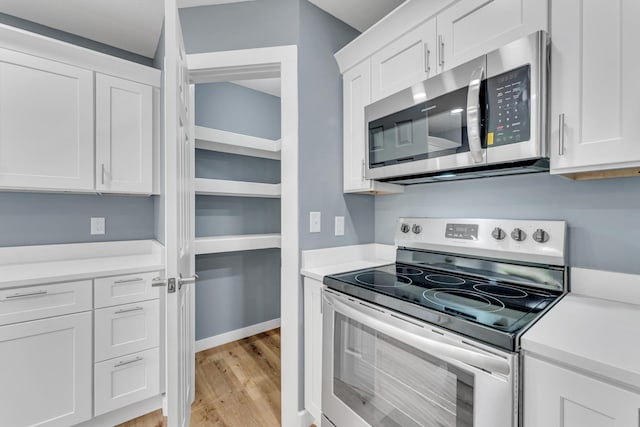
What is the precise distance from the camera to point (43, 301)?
1.53 meters

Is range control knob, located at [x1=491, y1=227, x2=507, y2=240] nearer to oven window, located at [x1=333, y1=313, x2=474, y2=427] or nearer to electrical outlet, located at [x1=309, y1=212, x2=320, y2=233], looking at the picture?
oven window, located at [x1=333, y1=313, x2=474, y2=427]

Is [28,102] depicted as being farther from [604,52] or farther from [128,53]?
[604,52]

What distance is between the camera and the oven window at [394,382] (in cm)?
90

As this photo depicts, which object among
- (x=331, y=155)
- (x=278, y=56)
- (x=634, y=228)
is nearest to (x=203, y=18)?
(x=278, y=56)

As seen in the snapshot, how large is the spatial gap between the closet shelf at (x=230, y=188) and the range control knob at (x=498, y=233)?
1842 millimetres

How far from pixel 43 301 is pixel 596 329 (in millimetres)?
2392

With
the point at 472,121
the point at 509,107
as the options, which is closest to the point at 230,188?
the point at 472,121

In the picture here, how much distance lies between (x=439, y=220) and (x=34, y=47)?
2.62m

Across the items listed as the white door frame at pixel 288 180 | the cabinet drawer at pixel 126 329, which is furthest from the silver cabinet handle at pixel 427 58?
the cabinet drawer at pixel 126 329

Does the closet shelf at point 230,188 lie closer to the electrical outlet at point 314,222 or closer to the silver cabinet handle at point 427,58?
the electrical outlet at point 314,222

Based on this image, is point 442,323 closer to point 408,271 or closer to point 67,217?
point 408,271

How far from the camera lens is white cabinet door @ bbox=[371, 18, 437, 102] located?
1.33 meters

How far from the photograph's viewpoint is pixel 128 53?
2.34 meters

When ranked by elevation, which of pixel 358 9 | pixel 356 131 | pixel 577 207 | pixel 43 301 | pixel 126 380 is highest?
pixel 358 9
